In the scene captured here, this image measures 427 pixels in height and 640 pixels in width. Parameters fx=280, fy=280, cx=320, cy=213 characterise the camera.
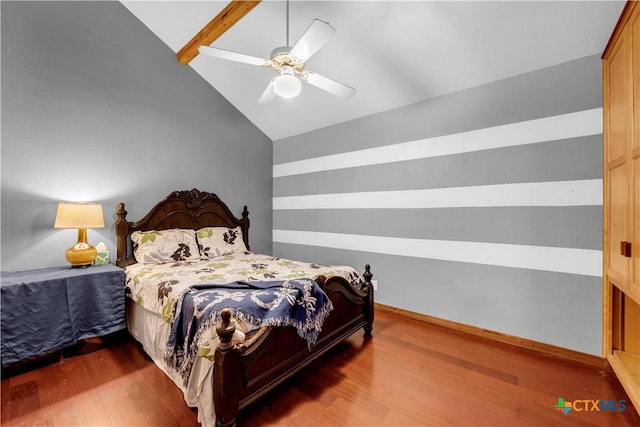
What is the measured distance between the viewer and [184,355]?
1.70 meters

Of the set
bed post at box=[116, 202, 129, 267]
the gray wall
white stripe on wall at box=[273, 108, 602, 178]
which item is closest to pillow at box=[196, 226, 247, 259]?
the gray wall

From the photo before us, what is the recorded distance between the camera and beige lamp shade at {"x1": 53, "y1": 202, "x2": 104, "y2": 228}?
2398 millimetres

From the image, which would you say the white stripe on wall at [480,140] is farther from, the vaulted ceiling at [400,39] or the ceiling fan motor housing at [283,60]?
the ceiling fan motor housing at [283,60]

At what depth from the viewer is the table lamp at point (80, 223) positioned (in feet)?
7.89

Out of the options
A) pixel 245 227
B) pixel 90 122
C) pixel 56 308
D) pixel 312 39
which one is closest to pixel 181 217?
pixel 245 227

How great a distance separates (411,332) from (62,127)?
397 centimetres

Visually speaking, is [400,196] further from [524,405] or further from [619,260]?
[524,405]

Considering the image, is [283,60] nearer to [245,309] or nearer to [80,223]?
[245,309]

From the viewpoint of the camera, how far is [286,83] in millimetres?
1993

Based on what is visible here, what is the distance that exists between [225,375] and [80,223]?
202cm

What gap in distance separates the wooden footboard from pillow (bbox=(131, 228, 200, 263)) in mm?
1828

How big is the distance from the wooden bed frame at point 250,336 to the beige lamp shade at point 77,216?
1.48 ft

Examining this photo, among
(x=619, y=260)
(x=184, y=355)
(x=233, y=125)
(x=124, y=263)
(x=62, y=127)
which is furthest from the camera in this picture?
(x=233, y=125)

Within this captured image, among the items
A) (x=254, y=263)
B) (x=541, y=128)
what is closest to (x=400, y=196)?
(x=541, y=128)
